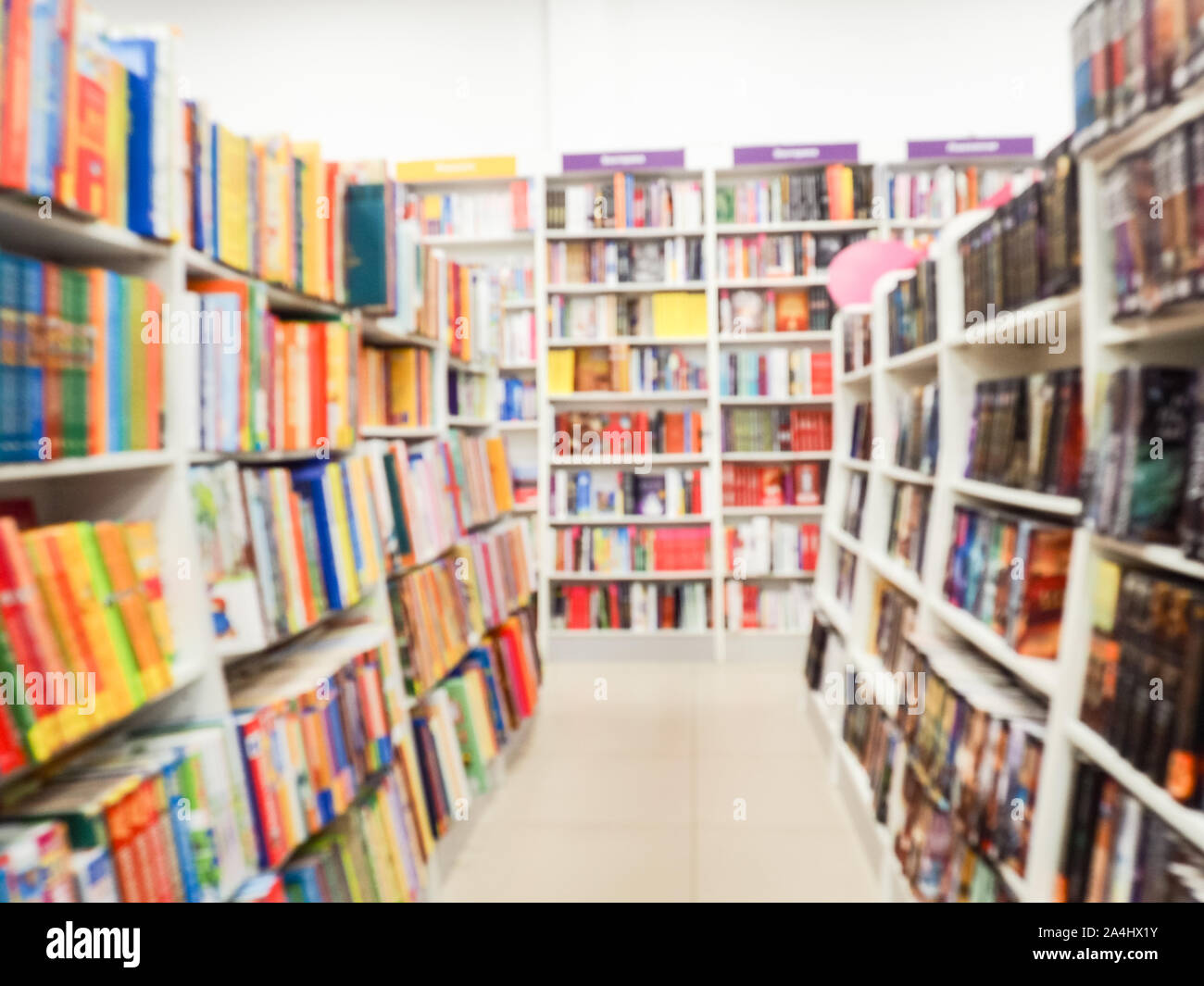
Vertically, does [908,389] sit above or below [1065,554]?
above

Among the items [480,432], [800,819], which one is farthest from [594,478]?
[800,819]

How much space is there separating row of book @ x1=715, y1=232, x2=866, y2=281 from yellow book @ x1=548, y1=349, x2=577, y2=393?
105 cm

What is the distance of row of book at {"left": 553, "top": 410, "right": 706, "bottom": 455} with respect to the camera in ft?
16.3

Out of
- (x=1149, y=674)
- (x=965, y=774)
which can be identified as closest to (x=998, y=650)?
(x=965, y=774)

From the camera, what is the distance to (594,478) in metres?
5.07

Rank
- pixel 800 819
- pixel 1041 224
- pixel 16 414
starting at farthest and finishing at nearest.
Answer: pixel 800 819 → pixel 1041 224 → pixel 16 414

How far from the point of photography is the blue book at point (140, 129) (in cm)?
130

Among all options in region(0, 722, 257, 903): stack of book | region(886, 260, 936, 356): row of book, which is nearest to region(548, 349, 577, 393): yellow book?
region(886, 260, 936, 356): row of book

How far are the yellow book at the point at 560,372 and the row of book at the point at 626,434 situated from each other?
0.55 feet

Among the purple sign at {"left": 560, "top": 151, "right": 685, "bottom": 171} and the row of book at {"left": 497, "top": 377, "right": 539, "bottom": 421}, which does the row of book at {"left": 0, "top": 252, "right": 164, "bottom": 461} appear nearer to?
the row of book at {"left": 497, "top": 377, "right": 539, "bottom": 421}
